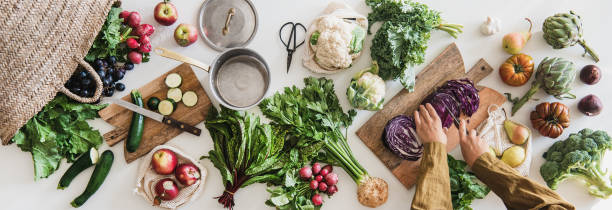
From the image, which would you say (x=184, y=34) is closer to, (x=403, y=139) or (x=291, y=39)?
(x=291, y=39)

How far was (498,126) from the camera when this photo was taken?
236 cm

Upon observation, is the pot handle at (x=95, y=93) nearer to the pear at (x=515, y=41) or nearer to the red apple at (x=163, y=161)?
the red apple at (x=163, y=161)

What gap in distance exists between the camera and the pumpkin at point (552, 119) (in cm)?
233

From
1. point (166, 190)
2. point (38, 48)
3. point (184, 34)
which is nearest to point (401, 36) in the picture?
point (184, 34)

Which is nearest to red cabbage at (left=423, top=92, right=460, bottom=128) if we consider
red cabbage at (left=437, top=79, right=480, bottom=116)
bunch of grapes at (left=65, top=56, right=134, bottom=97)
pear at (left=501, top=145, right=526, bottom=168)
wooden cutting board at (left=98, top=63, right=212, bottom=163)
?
red cabbage at (left=437, top=79, right=480, bottom=116)

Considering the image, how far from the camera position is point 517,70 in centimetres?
236

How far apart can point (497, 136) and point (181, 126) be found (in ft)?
6.90

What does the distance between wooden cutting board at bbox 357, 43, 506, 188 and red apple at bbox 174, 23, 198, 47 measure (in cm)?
126

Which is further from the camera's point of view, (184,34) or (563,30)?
(563,30)

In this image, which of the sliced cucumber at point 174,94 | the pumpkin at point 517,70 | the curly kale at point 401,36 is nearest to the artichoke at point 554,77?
the pumpkin at point 517,70

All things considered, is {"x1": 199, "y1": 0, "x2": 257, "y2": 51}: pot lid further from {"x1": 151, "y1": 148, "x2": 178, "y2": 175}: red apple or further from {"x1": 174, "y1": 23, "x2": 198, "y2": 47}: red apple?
{"x1": 151, "y1": 148, "x2": 178, "y2": 175}: red apple

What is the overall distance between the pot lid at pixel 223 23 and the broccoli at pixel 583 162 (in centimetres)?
219

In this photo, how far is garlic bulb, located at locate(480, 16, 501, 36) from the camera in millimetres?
2377

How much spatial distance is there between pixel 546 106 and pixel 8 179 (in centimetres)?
361
